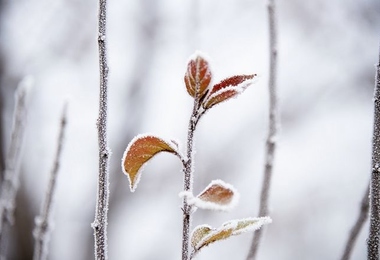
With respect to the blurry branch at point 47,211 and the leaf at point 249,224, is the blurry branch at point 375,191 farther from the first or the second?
the blurry branch at point 47,211

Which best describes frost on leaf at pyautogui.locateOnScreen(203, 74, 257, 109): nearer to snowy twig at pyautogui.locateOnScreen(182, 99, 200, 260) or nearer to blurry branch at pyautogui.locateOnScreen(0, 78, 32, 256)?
snowy twig at pyautogui.locateOnScreen(182, 99, 200, 260)

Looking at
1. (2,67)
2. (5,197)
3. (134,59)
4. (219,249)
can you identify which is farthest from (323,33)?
(5,197)

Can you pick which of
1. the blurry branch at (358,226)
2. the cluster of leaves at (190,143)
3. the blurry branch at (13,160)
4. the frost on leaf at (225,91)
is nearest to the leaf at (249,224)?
the cluster of leaves at (190,143)

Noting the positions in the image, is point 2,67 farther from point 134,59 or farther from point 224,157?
point 224,157

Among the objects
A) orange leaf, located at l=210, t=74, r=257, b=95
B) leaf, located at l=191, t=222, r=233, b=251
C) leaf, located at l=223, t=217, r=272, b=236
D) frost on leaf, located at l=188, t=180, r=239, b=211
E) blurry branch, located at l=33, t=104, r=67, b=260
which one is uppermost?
orange leaf, located at l=210, t=74, r=257, b=95

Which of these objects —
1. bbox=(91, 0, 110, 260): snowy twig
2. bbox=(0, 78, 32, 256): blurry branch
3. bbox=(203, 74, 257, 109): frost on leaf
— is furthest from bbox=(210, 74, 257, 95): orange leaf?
bbox=(0, 78, 32, 256): blurry branch

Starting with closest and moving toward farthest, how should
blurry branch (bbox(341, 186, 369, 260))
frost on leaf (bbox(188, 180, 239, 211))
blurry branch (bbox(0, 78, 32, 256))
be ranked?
frost on leaf (bbox(188, 180, 239, 211)) < blurry branch (bbox(341, 186, 369, 260)) < blurry branch (bbox(0, 78, 32, 256))

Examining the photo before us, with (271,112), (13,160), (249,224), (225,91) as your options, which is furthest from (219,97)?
(13,160)
